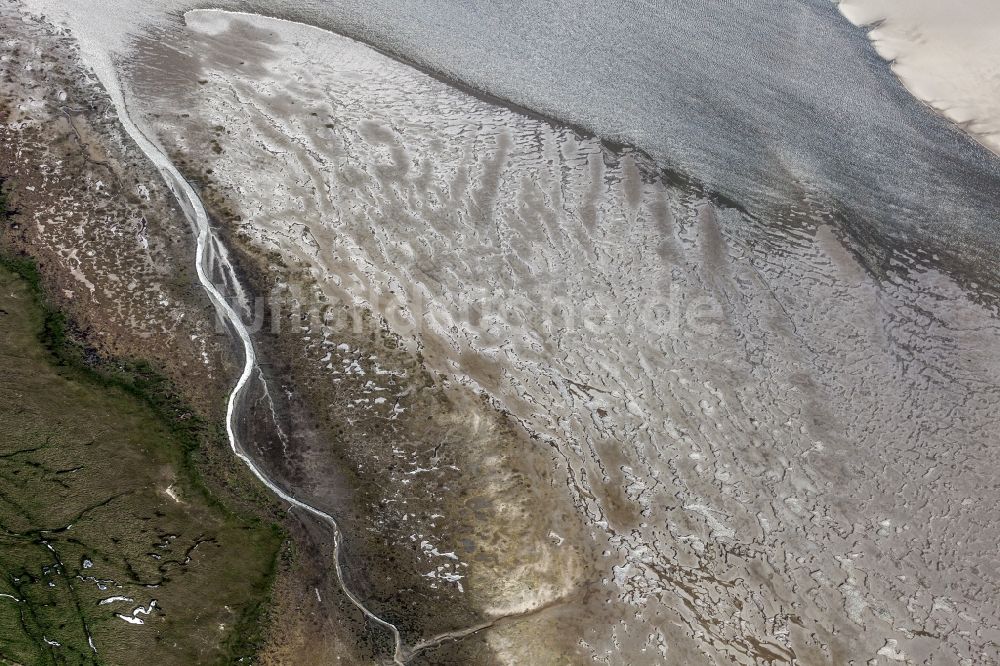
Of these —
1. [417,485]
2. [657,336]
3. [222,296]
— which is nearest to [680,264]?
[657,336]

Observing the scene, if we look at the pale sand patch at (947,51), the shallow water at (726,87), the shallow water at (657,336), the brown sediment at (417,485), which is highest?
the pale sand patch at (947,51)

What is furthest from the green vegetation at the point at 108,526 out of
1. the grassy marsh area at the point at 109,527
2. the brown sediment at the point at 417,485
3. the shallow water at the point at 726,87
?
the shallow water at the point at 726,87

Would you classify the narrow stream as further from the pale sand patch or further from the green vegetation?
the pale sand patch

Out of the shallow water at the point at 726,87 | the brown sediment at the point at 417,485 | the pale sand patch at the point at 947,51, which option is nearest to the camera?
the brown sediment at the point at 417,485

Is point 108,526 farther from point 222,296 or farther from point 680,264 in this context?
point 680,264

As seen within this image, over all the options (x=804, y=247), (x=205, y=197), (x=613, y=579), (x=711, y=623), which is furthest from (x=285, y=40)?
(x=711, y=623)

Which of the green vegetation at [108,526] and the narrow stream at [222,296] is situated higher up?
the narrow stream at [222,296]

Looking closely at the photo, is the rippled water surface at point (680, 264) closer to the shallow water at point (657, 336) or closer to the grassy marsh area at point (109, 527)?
the shallow water at point (657, 336)
